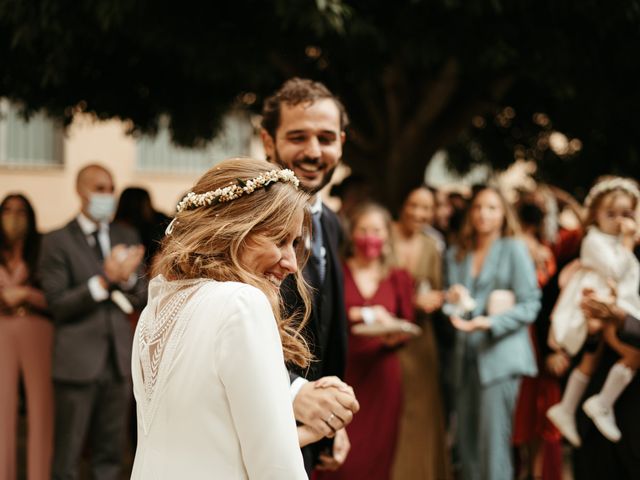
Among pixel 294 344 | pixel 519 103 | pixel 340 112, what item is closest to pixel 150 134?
pixel 519 103

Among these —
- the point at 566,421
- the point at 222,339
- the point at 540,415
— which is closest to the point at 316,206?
the point at 222,339

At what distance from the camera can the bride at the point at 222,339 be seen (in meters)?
2.26

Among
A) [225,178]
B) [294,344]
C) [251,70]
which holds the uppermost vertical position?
[251,70]

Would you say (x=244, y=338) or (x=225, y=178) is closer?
(x=244, y=338)

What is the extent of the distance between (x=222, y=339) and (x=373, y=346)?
13.9 ft

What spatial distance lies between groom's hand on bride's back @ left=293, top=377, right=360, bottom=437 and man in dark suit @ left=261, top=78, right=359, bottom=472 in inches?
20.5

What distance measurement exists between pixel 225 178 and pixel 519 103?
29.5 feet

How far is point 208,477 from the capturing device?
7.51 ft

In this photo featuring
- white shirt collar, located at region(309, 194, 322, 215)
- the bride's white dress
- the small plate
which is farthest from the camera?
the small plate

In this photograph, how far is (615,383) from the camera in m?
4.98

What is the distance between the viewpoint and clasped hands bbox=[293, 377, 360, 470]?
9.11 feet

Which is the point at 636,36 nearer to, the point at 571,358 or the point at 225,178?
the point at 571,358

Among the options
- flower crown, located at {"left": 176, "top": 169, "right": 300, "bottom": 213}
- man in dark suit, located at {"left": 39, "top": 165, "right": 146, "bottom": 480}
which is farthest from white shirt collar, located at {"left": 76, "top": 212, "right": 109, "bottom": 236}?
flower crown, located at {"left": 176, "top": 169, "right": 300, "bottom": 213}

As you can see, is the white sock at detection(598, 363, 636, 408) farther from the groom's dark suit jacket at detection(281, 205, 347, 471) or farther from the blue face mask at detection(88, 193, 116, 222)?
the blue face mask at detection(88, 193, 116, 222)
